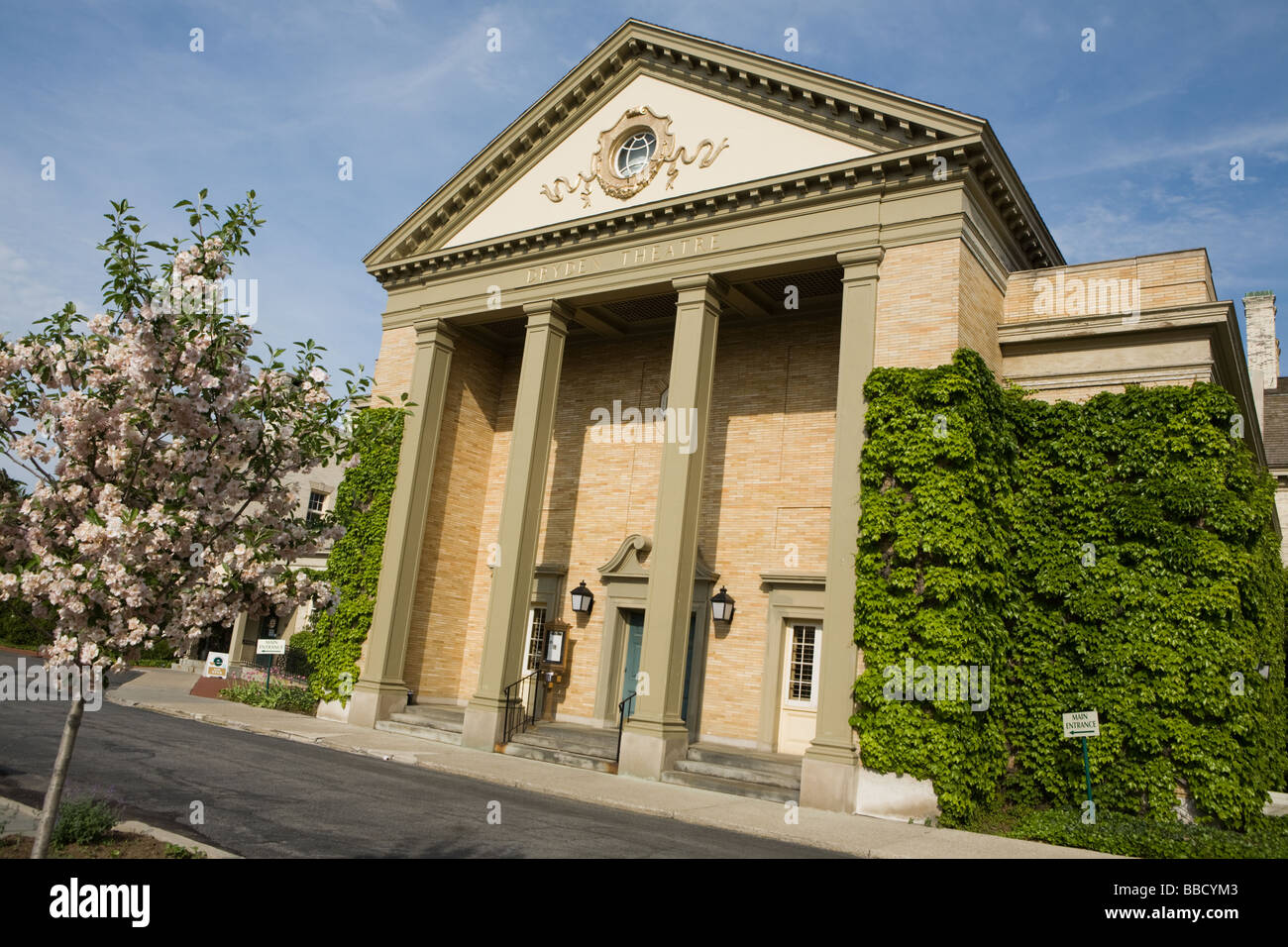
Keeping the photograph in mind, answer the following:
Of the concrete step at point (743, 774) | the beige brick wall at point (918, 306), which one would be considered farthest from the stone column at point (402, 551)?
the beige brick wall at point (918, 306)

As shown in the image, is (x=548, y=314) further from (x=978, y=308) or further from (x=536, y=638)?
(x=978, y=308)

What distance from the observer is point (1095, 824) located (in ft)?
42.5

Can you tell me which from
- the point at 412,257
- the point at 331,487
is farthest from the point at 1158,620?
the point at 331,487

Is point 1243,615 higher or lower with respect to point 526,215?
lower

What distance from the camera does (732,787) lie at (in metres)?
14.7

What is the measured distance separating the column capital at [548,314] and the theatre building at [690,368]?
50mm

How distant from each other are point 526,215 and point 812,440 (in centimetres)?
856

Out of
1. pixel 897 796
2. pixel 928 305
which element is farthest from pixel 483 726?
pixel 928 305

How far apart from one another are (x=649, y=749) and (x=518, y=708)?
435 cm

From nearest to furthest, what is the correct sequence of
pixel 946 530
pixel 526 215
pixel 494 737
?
pixel 946 530, pixel 494 737, pixel 526 215

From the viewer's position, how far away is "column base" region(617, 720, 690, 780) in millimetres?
15492

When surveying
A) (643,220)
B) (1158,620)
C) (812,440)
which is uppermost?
(643,220)
